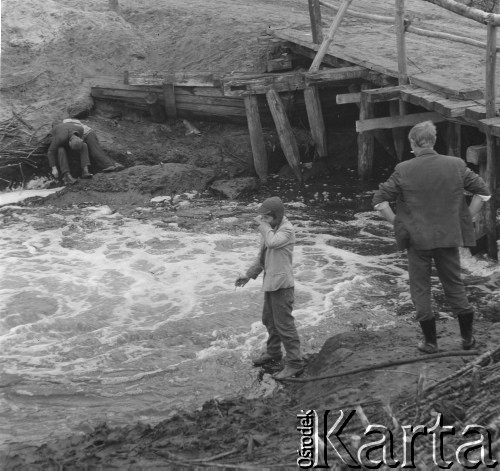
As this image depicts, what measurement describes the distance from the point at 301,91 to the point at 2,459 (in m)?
10.5

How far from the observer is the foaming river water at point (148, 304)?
7.68m

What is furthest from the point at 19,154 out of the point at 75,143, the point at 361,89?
the point at 361,89

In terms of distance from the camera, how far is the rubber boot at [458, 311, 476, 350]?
6832 mm

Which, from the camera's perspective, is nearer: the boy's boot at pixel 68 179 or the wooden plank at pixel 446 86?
the wooden plank at pixel 446 86

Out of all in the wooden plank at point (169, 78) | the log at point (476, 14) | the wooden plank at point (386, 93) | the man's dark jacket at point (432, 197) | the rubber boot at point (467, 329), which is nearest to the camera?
the man's dark jacket at point (432, 197)

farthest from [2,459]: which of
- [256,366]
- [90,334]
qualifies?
[90,334]

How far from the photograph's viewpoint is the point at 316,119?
584 inches

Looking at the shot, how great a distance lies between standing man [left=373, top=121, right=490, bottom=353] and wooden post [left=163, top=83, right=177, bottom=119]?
966cm

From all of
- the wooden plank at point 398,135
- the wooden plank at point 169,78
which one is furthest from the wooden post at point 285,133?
the wooden plank at point 398,135

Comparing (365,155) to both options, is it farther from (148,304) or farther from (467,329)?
(467,329)

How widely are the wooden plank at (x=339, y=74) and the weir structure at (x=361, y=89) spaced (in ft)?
0.05

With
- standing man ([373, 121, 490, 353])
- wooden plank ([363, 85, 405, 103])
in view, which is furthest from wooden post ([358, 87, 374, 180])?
standing man ([373, 121, 490, 353])

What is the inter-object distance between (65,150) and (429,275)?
9.15m

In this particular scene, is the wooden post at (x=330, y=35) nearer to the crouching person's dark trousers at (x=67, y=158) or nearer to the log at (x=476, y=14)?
the log at (x=476, y=14)
